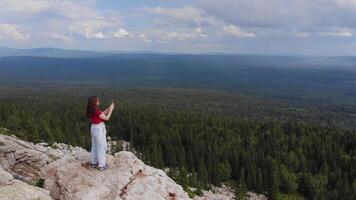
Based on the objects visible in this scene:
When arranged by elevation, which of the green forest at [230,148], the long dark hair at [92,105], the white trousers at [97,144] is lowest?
the green forest at [230,148]

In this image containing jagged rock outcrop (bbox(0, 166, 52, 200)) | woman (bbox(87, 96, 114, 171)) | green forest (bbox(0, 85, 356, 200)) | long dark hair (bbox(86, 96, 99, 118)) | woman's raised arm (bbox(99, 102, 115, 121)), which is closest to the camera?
jagged rock outcrop (bbox(0, 166, 52, 200))

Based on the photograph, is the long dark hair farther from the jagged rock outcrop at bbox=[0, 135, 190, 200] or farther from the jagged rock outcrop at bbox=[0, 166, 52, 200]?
the jagged rock outcrop at bbox=[0, 166, 52, 200]

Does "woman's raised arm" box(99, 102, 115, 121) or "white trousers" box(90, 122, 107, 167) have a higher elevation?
"woman's raised arm" box(99, 102, 115, 121)

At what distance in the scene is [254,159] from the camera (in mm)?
119500

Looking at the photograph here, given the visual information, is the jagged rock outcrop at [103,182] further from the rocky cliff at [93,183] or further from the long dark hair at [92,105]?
the long dark hair at [92,105]

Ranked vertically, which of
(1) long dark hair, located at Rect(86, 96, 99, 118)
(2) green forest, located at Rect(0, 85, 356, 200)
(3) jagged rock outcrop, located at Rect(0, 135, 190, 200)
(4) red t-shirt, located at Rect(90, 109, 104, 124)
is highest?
(1) long dark hair, located at Rect(86, 96, 99, 118)

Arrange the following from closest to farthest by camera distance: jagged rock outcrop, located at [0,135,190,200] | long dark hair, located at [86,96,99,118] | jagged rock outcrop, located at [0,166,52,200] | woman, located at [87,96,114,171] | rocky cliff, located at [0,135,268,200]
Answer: jagged rock outcrop, located at [0,166,52,200] < rocky cliff, located at [0,135,268,200] < jagged rock outcrop, located at [0,135,190,200] < long dark hair, located at [86,96,99,118] < woman, located at [87,96,114,171]

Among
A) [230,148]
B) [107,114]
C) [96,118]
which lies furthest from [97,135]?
[230,148]

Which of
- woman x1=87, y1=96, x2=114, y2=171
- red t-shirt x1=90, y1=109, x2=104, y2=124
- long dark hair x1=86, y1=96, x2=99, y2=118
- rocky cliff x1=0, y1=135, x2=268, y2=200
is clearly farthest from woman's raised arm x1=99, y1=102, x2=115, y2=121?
rocky cliff x1=0, y1=135, x2=268, y2=200

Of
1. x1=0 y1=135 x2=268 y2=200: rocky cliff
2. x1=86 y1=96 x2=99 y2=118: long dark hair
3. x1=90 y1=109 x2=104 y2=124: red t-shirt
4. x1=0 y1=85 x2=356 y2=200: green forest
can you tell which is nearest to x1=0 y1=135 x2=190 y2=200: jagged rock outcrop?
x1=0 y1=135 x2=268 y2=200: rocky cliff

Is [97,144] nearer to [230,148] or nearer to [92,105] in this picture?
[92,105]

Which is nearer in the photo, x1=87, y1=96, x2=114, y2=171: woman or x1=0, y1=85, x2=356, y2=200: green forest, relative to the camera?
x1=87, y1=96, x2=114, y2=171: woman

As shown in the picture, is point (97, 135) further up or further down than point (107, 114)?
further down

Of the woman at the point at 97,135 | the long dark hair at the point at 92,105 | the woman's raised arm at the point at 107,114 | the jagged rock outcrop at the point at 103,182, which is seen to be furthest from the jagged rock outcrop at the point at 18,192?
the woman's raised arm at the point at 107,114
